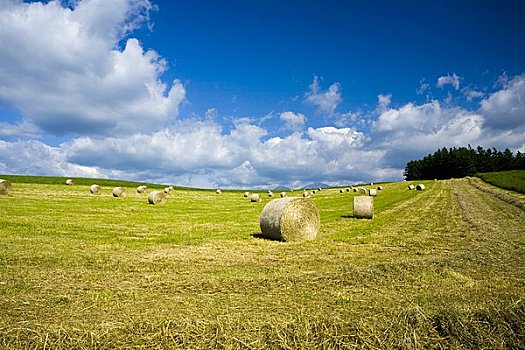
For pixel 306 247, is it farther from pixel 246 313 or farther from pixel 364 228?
pixel 246 313

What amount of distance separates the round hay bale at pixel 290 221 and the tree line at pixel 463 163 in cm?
11904

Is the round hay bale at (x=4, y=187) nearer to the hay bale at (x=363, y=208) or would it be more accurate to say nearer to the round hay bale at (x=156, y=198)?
the round hay bale at (x=156, y=198)

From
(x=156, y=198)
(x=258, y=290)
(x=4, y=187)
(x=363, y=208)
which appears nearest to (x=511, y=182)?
(x=363, y=208)

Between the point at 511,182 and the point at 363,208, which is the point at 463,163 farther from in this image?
the point at 363,208

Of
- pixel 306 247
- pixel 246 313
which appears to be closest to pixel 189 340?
pixel 246 313

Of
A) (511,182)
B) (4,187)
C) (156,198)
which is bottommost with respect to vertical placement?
(156,198)

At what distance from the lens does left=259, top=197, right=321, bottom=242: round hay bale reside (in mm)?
14344

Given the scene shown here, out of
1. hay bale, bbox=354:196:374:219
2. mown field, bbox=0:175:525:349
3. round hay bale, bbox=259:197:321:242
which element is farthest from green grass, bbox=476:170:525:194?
mown field, bbox=0:175:525:349

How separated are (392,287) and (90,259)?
762 cm

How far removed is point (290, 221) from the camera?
14.5 meters

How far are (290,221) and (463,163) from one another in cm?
12204

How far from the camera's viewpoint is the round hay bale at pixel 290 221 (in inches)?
565

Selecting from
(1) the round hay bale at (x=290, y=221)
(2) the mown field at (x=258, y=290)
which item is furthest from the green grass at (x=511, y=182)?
(2) the mown field at (x=258, y=290)

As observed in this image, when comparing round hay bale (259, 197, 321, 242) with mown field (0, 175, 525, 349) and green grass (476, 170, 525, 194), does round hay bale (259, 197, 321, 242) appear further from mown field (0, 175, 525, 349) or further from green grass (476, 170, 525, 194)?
green grass (476, 170, 525, 194)
